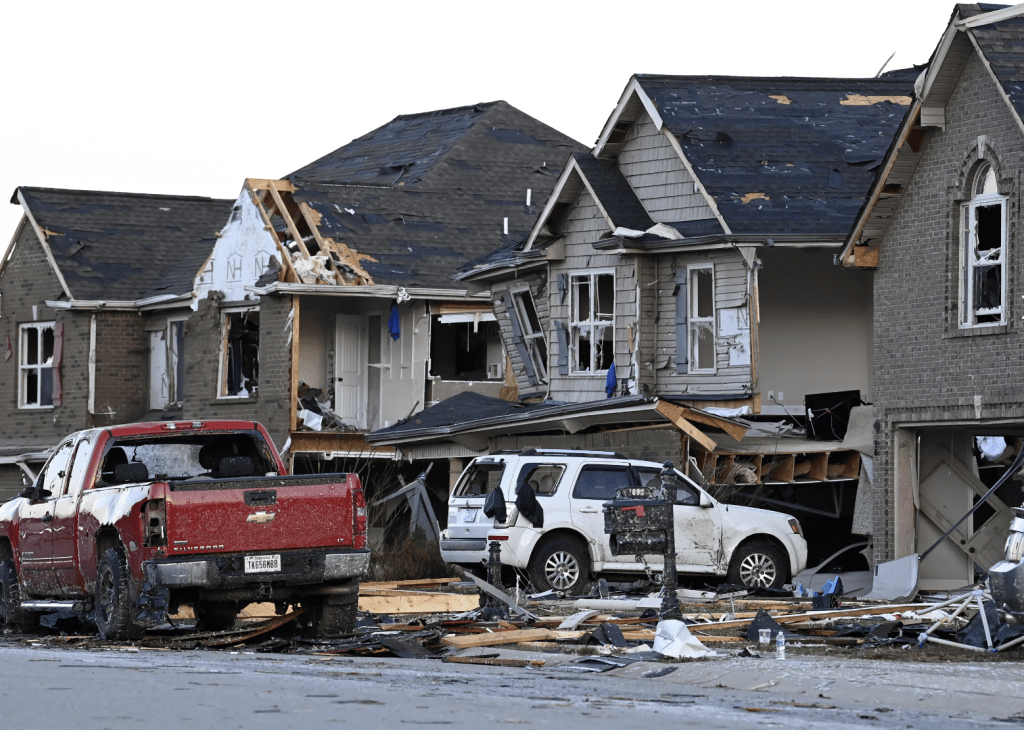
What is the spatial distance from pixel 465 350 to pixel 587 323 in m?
7.26

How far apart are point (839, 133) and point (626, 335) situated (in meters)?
4.92

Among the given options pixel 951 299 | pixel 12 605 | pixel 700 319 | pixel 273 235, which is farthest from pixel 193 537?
pixel 273 235

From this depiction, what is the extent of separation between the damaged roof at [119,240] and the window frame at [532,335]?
905 centimetres

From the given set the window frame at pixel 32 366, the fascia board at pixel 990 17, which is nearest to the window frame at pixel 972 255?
the fascia board at pixel 990 17

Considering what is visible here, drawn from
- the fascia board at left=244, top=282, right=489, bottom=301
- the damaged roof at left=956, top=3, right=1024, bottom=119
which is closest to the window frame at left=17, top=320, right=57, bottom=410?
the fascia board at left=244, top=282, right=489, bottom=301

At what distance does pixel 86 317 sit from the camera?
3722 cm

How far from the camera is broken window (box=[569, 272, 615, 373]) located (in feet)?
91.5

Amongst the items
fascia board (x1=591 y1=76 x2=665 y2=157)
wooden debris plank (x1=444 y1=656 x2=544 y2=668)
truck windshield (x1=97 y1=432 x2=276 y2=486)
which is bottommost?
wooden debris plank (x1=444 y1=656 x2=544 y2=668)

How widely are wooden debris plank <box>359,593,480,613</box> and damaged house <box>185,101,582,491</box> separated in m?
13.2

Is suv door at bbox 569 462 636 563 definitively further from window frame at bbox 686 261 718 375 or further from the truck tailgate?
the truck tailgate

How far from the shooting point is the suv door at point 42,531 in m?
16.5

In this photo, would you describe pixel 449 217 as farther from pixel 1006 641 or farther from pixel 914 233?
pixel 1006 641

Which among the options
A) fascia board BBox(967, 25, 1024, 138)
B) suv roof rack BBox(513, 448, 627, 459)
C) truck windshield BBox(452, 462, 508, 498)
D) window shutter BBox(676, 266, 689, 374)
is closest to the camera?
fascia board BBox(967, 25, 1024, 138)

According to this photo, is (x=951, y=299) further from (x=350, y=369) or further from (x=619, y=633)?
(x=350, y=369)
